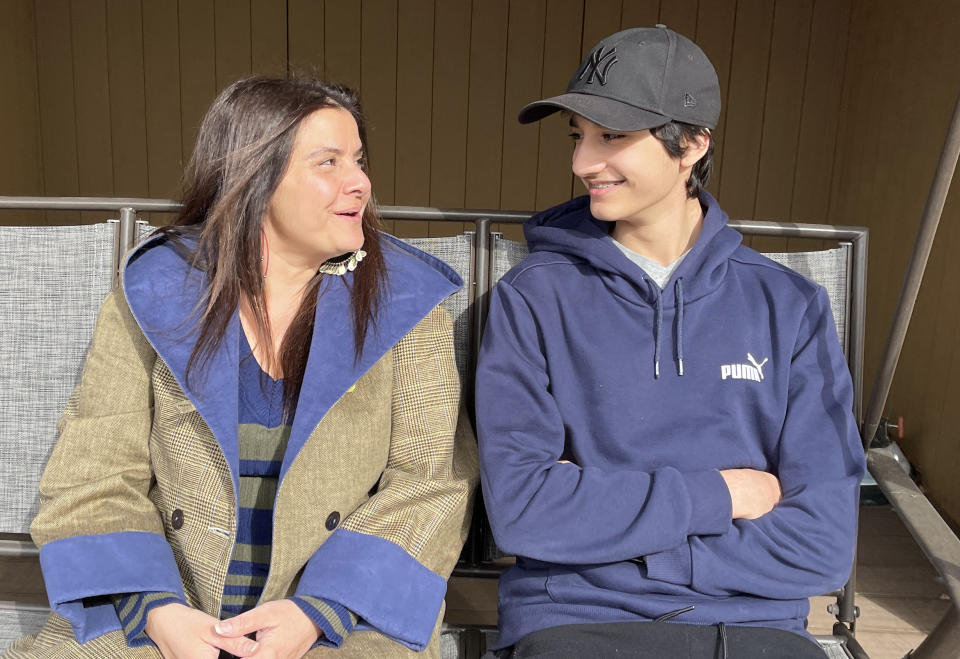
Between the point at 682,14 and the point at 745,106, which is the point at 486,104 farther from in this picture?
the point at 745,106

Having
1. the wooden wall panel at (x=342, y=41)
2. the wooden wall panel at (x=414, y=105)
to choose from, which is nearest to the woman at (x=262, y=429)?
the wooden wall panel at (x=414, y=105)

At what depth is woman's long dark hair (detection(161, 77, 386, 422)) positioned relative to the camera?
1663mm

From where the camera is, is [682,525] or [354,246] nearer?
[682,525]

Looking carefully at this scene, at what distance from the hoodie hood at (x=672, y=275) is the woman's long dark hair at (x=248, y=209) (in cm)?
39

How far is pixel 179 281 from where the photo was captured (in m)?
1.72

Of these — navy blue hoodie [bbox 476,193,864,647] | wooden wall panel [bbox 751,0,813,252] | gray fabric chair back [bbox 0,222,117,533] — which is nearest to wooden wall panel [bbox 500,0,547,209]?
wooden wall panel [bbox 751,0,813,252]

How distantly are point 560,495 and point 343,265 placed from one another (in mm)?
603

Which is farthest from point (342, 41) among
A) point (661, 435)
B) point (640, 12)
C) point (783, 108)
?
point (661, 435)

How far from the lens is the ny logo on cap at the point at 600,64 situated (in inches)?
66.5

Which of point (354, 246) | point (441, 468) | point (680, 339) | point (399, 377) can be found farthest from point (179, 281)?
point (680, 339)

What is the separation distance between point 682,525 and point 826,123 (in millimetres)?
4133

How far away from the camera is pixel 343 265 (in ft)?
5.86

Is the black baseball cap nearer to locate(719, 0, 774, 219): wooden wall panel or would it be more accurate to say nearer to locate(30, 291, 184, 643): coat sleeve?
locate(30, 291, 184, 643): coat sleeve

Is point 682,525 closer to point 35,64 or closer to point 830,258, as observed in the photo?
point 830,258
